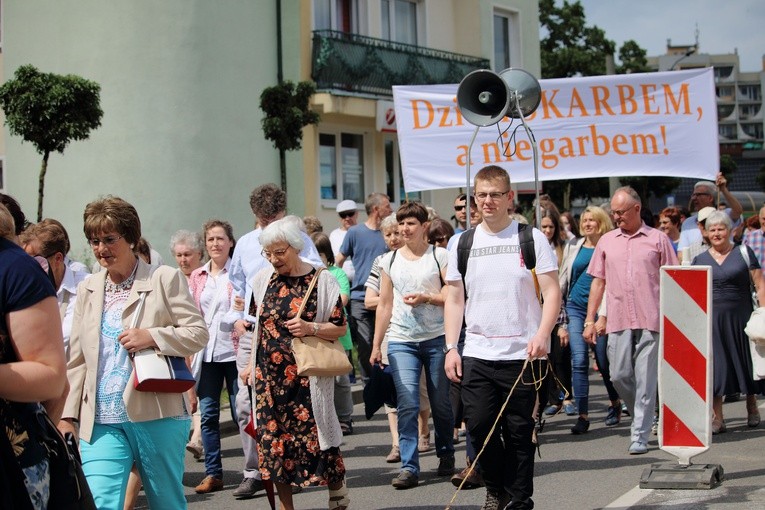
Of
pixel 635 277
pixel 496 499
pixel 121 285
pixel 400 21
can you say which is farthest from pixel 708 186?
pixel 400 21

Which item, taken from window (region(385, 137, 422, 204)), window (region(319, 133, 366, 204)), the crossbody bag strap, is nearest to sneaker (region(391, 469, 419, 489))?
the crossbody bag strap

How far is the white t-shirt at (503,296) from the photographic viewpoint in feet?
22.5

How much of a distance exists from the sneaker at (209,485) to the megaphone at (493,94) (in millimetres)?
3294

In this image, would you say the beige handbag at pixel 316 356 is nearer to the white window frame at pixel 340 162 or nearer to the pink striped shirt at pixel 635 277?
the pink striped shirt at pixel 635 277

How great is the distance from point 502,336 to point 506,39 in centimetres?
2412

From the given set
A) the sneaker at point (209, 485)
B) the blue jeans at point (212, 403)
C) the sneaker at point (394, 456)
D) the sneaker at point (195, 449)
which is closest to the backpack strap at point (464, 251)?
the blue jeans at point (212, 403)

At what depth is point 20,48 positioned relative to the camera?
23000 millimetres

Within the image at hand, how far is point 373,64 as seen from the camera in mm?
25391

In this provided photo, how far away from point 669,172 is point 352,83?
13.8m

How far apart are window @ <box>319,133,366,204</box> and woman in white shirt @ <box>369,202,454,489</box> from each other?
52.1ft

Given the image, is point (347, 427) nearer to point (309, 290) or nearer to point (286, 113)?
point (309, 290)

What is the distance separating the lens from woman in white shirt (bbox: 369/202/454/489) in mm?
8867

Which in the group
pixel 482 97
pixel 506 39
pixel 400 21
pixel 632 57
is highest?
pixel 632 57

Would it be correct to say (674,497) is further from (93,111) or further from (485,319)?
(93,111)
